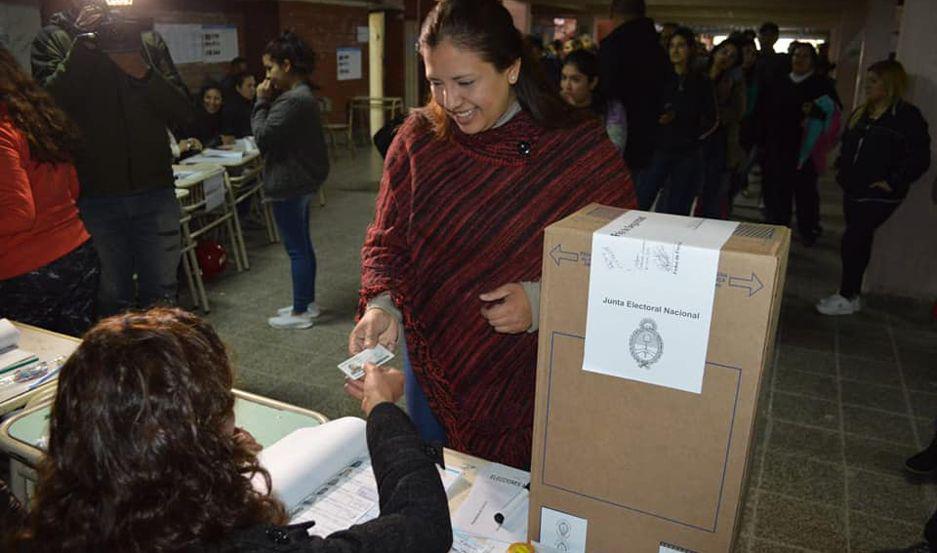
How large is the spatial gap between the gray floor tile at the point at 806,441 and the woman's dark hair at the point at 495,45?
Result: 1951 millimetres

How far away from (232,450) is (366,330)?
0.54m

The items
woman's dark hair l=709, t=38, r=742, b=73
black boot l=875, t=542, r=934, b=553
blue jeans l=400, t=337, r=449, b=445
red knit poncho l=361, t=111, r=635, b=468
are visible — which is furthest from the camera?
woman's dark hair l=709, t=38, r=742, b=73

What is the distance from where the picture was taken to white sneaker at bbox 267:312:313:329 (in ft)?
12.7

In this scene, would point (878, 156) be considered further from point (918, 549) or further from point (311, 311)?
point (311, 311)

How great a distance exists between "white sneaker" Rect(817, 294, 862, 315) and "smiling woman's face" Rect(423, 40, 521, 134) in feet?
11.4

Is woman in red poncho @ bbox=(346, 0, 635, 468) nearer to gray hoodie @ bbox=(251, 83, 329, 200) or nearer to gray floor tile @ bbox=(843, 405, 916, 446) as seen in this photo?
gray floor tile @ bbox=(843, 405, 916, 446)

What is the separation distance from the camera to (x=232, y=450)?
2.80ft

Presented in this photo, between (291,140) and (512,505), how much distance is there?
2.89 m

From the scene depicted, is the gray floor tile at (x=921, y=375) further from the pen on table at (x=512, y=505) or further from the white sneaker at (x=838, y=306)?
the pen on table at (x=512, y=505)

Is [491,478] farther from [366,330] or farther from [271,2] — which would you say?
[271,2]

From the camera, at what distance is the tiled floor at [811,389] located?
7.69 feet

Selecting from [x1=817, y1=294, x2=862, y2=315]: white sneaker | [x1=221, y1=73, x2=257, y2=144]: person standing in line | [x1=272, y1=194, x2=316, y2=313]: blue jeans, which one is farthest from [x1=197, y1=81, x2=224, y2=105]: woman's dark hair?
[x1=817, y1=294, x2=862, y2=315]: white sneaker

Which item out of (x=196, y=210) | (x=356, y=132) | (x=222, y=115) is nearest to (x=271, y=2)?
(x=356, y=132)

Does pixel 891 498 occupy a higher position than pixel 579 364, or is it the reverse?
pixel 579 364
